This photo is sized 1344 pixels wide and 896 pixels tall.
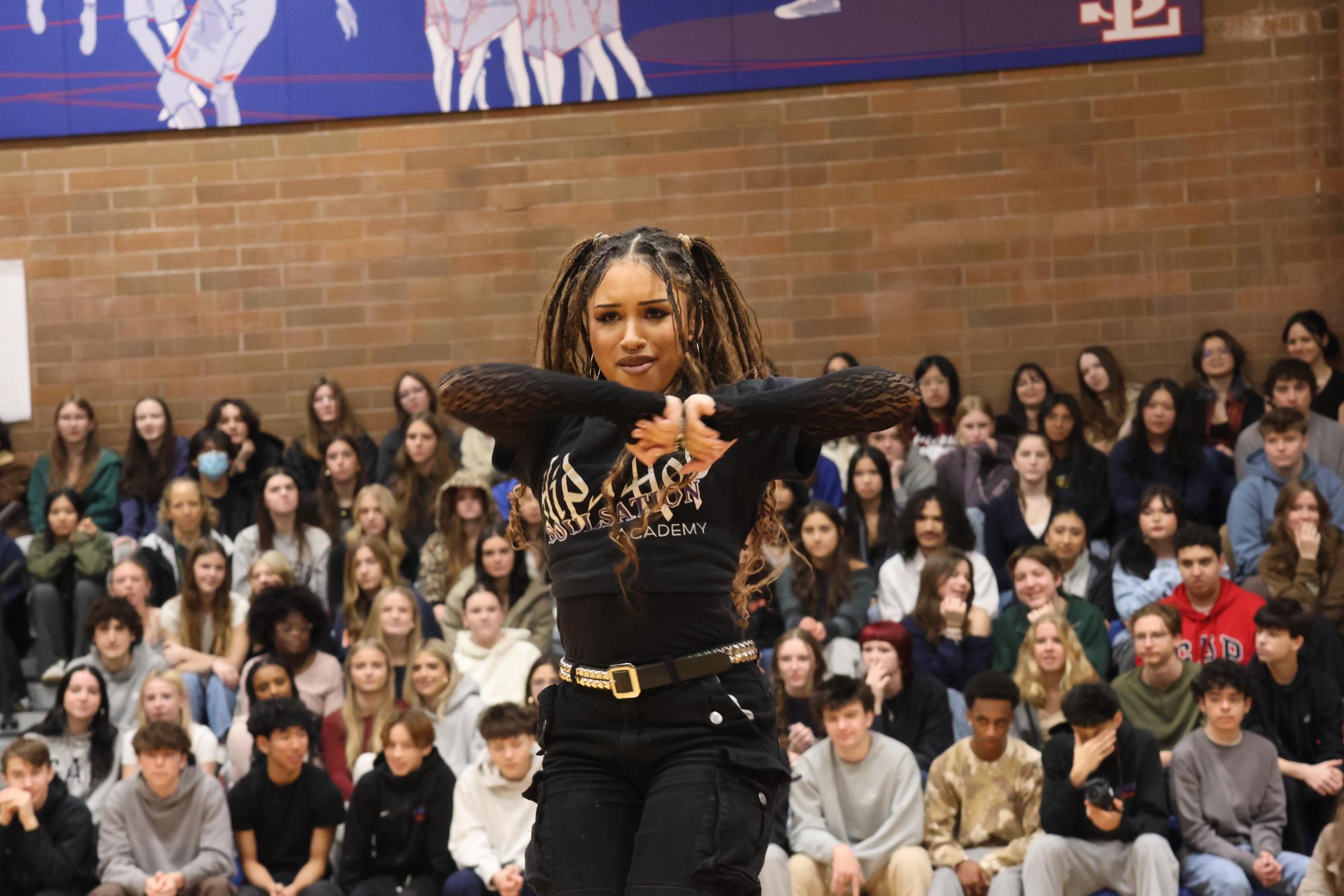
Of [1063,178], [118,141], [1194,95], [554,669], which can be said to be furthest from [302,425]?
[1194,95]

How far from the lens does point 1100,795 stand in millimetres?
6777

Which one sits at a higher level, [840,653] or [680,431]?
[680,431]

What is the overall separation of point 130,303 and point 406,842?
18.3ft

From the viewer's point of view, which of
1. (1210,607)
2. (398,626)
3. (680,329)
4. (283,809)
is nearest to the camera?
(680,329)

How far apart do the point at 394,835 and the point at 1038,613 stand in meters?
3.06

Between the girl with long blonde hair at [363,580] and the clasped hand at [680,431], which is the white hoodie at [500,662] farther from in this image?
the clasped hand at [680,431]

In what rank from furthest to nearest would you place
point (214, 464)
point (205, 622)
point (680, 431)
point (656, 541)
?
point (214, 464), point (205, 622), point (656, 541), point (680, 431)

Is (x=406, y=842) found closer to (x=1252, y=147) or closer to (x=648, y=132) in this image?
(x=648, y=132)

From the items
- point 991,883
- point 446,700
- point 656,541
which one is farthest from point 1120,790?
point 656,541

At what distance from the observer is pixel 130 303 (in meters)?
11.7

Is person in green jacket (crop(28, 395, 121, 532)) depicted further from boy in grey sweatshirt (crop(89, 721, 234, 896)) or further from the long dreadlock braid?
the long dreadlock braid

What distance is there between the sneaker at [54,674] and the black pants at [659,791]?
6.60m

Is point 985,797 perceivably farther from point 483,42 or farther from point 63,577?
point 483,42

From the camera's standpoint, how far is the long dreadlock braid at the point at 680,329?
10.5 ft
